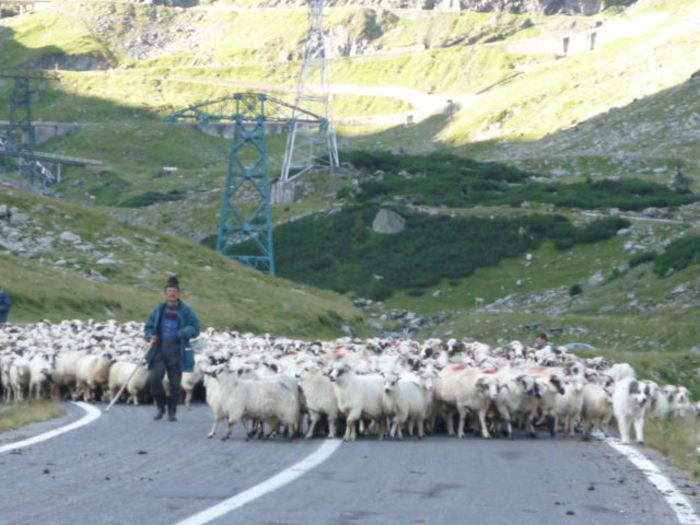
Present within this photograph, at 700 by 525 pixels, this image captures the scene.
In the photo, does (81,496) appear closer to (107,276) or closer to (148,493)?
(148,493)

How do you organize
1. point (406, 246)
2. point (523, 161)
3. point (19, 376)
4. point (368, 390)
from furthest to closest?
point (523, 161)
point (406, 246)
point (19, 376)
point (368, 390)

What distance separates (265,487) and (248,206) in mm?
84433

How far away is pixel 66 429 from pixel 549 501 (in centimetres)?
862

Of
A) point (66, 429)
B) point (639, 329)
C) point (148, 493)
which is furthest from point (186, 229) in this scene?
point (148, 493)

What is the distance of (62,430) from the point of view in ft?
58.5

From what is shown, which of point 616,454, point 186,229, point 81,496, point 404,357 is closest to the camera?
point 81,496

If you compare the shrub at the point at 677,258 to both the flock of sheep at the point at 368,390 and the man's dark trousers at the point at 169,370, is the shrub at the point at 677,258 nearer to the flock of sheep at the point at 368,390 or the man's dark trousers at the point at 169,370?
the flock of sheep at the point at 368,390

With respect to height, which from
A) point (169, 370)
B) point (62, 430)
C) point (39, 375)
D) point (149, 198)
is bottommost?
point (62, 430)

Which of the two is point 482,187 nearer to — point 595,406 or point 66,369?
point 66,369

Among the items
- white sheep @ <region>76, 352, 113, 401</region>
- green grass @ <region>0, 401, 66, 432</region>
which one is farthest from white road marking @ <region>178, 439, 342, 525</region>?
white sheep @ <region>76, 352, 113, 401</region>

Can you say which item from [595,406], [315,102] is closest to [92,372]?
[595,406]

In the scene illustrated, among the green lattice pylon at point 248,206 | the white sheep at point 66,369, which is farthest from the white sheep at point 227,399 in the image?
the green lattice pylon at point 248,206

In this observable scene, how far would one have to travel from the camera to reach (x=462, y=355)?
28000 millimetres

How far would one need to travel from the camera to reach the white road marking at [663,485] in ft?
36.8
